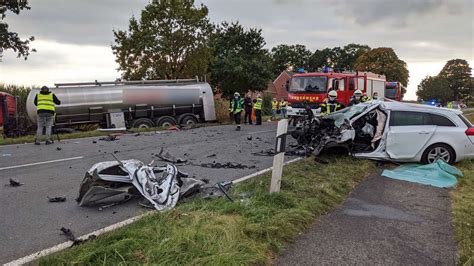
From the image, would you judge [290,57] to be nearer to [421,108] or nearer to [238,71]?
[238,71]

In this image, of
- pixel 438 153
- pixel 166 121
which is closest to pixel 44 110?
pixel 166 121

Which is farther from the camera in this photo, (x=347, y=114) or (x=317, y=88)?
(x=317, y=88)

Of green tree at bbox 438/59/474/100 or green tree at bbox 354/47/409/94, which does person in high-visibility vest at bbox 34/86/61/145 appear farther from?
green tree at bbox 438/59/474/100

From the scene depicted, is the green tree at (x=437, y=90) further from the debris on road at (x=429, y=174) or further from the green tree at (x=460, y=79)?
the debris on road at (x=429, y=174)

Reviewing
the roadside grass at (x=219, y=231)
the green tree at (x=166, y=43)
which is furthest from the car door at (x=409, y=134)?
the green tree at (x=166, y=43)

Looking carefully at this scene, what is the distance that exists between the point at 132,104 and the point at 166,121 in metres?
2.01

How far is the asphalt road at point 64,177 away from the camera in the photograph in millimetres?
4047

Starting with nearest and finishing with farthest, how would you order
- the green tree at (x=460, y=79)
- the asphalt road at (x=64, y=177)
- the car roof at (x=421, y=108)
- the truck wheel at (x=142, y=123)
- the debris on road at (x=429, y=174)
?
1. the asphalt road at (x=64, y=177)
2. the debris on road at (x=429, y=174)
3. the car roof at (x=421, y=108)
4. the truck wheel at (x=142, y=123)
5. the green tree at (x=460, y=79)

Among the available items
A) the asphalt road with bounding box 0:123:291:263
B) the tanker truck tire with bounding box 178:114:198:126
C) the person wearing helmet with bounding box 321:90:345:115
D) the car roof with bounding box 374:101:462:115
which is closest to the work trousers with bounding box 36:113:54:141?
the asphalt road with bounding box 0:123:291:263

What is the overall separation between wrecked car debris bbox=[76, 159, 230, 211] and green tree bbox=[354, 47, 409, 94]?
75.8 meters

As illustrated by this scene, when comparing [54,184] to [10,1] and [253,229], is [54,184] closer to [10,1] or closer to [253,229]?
[253,229]

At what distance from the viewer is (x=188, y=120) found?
21.4 meters

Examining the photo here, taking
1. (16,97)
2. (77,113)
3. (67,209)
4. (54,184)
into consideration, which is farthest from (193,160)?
(16,97)

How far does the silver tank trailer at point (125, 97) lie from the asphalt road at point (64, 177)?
7.64m
